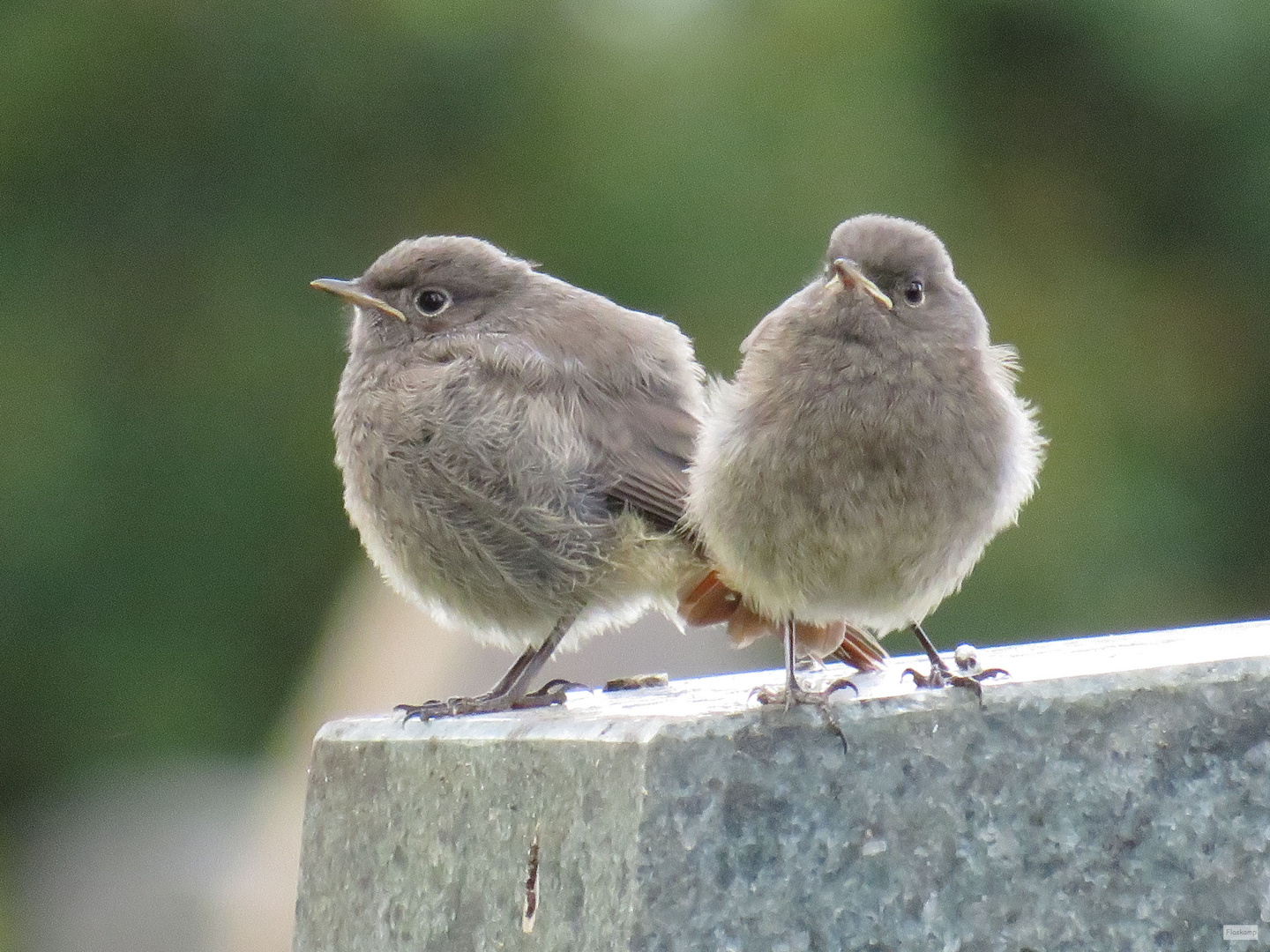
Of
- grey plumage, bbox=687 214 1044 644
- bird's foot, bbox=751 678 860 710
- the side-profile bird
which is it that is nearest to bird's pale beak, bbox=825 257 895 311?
grey plumage, bbox=687 214 1044 644

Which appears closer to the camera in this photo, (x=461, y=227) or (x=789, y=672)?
(x=789, y=672)

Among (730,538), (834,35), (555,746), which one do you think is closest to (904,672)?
(730,538)

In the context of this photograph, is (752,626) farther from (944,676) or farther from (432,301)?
(432,301)

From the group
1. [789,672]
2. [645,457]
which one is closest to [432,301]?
[645,457]

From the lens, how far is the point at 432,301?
503 centimetres

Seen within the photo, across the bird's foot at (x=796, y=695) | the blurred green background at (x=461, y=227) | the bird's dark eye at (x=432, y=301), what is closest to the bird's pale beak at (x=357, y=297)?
the bird's dark eye at (x=432, y=301)

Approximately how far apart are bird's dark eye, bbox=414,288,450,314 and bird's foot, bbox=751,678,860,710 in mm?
2102

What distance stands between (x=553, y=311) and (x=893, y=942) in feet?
8.41

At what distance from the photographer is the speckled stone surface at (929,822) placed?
8.48 feet

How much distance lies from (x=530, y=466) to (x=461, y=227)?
4211 mm

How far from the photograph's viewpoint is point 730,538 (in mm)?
3623

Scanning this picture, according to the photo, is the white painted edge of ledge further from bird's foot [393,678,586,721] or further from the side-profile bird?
the side-profile bird

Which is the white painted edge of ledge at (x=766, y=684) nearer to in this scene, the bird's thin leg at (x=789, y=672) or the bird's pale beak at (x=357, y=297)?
the bird's thin leg at (x=789, y=672)

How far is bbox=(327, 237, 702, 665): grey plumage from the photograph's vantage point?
4527 millimetres
